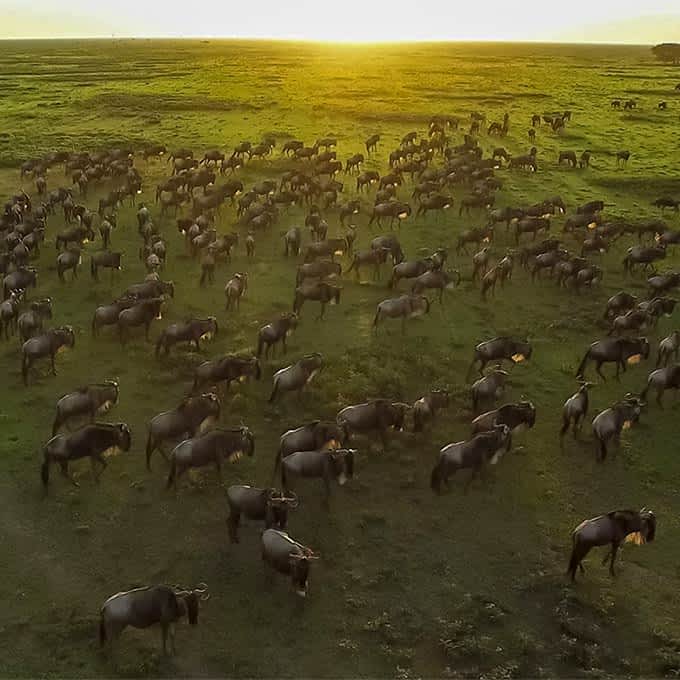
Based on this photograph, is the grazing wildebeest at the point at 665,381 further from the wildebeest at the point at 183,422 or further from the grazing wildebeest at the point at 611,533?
the wildebeest at the point at 183,422

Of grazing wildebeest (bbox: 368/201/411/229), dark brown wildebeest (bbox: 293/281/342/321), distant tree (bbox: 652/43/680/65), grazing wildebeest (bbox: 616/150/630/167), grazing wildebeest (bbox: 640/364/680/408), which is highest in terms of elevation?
distant tree (bbox: 652/43/680/65)

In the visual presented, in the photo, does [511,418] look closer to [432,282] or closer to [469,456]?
[469,456]

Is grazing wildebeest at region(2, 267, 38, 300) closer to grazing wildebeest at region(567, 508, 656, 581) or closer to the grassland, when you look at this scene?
the grassland

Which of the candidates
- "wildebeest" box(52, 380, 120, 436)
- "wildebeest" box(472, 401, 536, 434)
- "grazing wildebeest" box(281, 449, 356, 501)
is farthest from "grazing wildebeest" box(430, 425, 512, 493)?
"wildebeest" box(52, 380, 120, 436)

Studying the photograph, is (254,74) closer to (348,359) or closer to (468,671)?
(348,359)

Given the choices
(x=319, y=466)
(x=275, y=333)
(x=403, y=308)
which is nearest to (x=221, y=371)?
(x=275, y=333)
